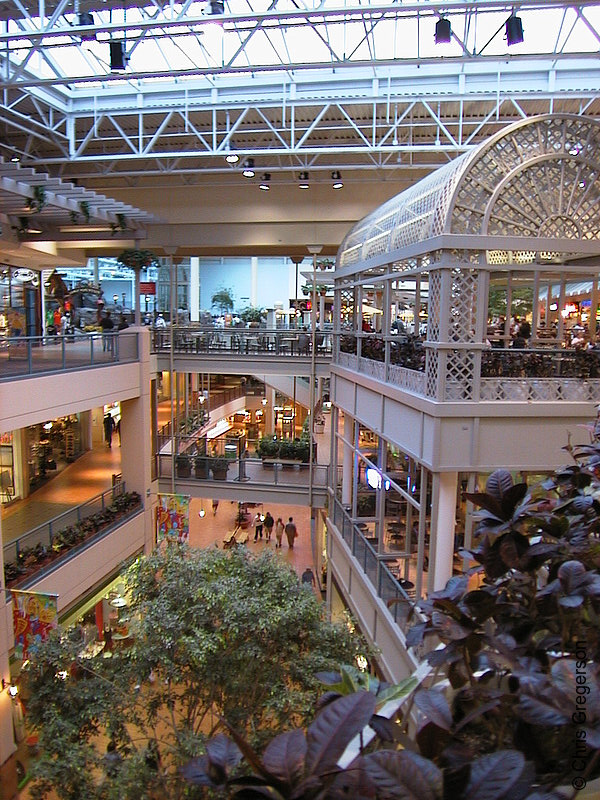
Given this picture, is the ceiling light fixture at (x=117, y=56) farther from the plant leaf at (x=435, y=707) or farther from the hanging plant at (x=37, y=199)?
the plant leaf at (x=435, y=707)

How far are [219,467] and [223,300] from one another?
3039cm

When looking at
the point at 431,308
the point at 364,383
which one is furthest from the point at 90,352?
the point at 431,308

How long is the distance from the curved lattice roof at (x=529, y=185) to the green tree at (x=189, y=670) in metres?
4.71

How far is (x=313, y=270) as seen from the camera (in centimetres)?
1675

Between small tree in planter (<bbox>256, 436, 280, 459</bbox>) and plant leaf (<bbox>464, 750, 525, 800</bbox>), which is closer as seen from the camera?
plant leaf (<bbox>464, 750, 525, 800</bbox>)

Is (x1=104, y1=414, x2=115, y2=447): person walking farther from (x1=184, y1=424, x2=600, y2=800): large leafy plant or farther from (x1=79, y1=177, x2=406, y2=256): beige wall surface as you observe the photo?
(x1=184, y1=424, x2=600, y2=800): large leafy plant

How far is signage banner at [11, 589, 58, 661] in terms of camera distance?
963 centimetres

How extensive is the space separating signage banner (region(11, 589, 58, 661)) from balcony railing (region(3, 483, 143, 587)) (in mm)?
665

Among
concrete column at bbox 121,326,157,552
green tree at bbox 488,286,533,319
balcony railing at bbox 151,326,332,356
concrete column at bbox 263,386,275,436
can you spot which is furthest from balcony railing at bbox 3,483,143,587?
green tree at bbox 488,286,533,319

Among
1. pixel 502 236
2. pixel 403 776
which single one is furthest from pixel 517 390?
pixel 403 776

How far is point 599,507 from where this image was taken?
301cm

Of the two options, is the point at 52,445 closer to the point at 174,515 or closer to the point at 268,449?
the point at 174,515

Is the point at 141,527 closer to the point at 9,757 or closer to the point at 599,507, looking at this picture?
the point at 9,757

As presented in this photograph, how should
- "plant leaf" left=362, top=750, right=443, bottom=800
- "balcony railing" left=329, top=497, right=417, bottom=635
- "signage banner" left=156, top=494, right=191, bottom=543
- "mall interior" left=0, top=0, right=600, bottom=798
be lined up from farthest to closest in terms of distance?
"signage banner" left=156, top=494, right=191, bottom=543, "balcony railing" left=329, top=497, right=417, bottom=635, "mall interior" left=0, top=0, right=600, bottom=798, "plant leaf" left=362, top=750, right=443, bottom=800
